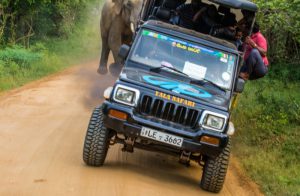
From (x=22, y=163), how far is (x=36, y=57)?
1075cm

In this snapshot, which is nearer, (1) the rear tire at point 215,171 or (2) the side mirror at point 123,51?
(1) the rear tire at point 215,171

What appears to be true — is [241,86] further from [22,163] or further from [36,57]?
[36,57]

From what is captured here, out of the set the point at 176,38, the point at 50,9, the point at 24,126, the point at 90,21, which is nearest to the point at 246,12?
the point at 176,38

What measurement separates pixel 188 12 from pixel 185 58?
2384 mm

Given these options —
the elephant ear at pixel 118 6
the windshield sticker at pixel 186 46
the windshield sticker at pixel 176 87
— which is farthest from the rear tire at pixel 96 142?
the elephant ear at pixel 118 6

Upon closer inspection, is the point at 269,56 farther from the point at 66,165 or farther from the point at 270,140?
the point at 66,165

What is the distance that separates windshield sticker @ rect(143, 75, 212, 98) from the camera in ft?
22.8

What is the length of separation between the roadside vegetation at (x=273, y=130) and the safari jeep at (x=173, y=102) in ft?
4.41

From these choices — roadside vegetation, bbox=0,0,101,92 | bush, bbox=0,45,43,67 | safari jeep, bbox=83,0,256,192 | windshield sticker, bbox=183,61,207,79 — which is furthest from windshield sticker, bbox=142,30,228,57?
bush, bbox=0,45,43,67

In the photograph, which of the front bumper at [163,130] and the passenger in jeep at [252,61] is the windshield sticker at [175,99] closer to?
the front bumper at [163,130]

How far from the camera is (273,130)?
34.8 ft

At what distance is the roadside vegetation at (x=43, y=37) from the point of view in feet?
52.8

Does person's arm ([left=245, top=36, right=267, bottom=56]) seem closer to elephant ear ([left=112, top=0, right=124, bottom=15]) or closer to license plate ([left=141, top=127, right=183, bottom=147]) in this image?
license plate ([left=141, top=127, right=183, bottom=147])

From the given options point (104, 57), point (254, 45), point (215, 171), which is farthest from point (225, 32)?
point (104, 57)
